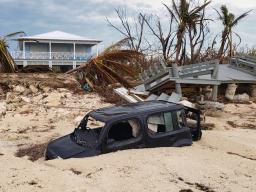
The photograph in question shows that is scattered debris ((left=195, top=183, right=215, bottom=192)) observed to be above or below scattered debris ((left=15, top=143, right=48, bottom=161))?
above

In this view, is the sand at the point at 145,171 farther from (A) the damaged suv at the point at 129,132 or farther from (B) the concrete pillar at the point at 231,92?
(B) the concrete pillar at the point at 231,92

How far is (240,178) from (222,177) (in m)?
0.32

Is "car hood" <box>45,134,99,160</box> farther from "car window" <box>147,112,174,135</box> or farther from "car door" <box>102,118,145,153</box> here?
"car window" <box>147,112,174,135</box>

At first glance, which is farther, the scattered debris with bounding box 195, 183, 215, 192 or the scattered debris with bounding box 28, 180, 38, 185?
the scattered debris with bounding box 195, 183, 215, 192

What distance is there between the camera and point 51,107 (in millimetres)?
16828

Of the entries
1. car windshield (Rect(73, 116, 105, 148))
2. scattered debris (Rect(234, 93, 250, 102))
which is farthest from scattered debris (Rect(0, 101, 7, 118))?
scattered debris (Rect(234, 93, 250, 102))

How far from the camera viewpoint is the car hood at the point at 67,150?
335 inches

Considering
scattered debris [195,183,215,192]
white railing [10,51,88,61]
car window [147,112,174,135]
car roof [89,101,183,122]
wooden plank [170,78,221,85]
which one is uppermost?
white railing [10,51,88,61]

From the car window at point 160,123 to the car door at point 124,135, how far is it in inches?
12.9

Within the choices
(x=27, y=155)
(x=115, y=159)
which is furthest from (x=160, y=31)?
(x=115, y=159)

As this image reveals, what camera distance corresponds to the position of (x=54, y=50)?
1666 inches

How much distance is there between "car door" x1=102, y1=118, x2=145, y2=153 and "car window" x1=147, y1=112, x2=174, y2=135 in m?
0.33

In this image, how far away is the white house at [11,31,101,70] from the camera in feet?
122

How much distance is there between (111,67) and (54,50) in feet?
79.3
